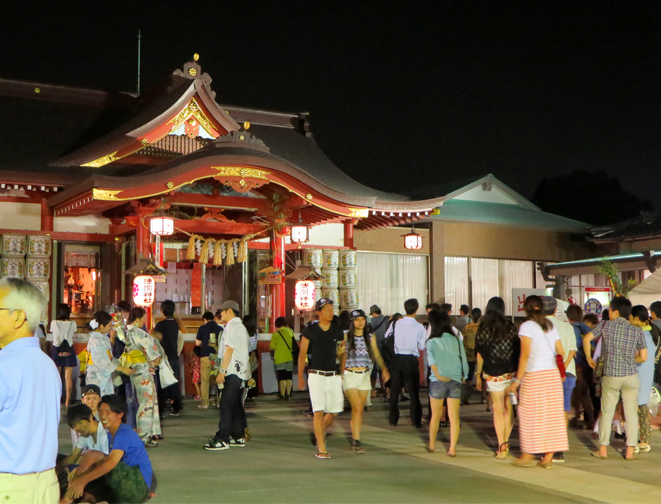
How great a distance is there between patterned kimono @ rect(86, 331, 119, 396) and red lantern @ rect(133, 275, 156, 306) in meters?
5.77

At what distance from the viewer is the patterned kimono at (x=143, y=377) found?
8.97 meters

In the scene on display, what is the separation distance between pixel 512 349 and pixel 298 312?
33.9ft

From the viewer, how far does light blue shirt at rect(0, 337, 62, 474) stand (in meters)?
3.22

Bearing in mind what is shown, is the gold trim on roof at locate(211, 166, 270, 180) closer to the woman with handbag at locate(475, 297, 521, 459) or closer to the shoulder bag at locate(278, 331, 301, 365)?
the shoulder bag at locate(278, 331, 301, 365)

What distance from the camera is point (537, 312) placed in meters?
8.07

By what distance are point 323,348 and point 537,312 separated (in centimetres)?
244

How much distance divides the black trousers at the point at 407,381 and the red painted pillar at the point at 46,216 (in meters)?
8.52

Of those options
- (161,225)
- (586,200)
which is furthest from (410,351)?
(586,200)

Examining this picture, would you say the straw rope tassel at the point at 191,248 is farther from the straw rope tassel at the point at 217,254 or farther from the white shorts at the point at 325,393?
the white shorts at the point at 325,393

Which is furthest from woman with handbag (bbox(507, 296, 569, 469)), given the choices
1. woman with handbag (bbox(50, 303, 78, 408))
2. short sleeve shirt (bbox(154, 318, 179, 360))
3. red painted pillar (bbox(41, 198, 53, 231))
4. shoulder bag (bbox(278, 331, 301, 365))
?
red painted pillar (bbox(41, 198, 53, 231))

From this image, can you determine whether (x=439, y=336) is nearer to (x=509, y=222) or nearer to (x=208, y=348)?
(x=208, y=348)

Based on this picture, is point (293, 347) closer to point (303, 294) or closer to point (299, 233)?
point (303, 294)

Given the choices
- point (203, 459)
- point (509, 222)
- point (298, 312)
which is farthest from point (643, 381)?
point (509, 222)

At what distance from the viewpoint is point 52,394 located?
342 cm
